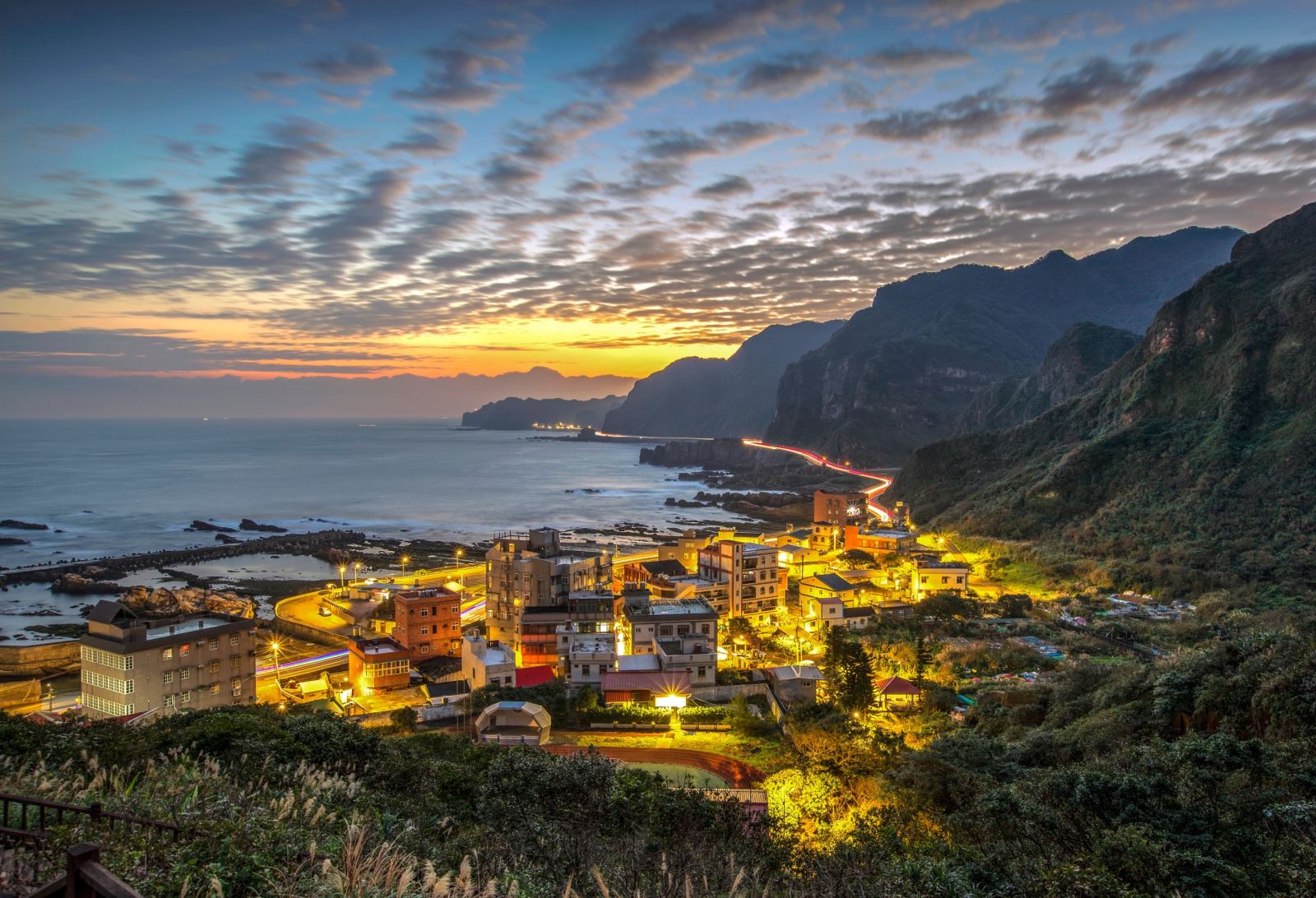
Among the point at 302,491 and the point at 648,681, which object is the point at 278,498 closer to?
the point at 302,491

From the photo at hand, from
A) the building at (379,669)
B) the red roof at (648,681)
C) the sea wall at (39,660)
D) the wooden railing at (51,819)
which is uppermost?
the wooden railing at (51,819)

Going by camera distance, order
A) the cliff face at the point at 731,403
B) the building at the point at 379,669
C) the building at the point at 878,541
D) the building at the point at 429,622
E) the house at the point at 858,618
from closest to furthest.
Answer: the building at the point at 379,669
the building at the point at 429,622
the house at the point at 858,618
the building at the point at 878,541
the cliff face at the point at 731,403

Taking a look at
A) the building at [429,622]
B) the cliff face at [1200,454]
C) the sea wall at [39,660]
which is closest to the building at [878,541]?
the cliff face at [1200,454]

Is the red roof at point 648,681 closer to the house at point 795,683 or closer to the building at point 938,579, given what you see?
the house at point 795,683

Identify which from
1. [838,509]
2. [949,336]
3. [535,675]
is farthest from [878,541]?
[949,336]

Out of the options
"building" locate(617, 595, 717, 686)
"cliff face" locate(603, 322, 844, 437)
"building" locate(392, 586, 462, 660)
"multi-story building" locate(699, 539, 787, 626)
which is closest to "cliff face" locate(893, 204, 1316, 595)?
"multi-story building" locate(699, 539, 787, 626)

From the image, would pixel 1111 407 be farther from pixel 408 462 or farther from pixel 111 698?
pixel 408 462

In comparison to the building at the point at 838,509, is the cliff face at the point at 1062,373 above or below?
above
